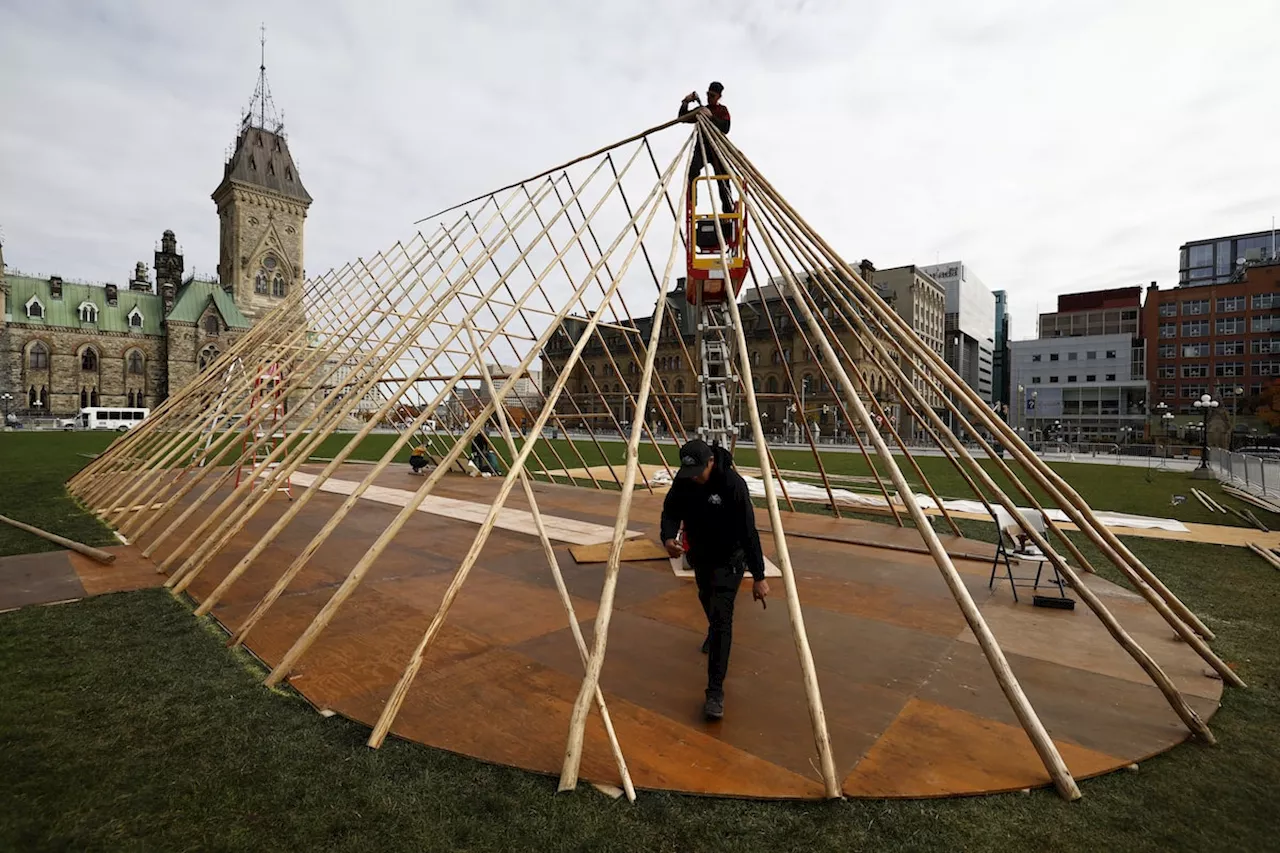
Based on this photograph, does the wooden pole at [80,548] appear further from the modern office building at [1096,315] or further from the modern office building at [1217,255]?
the modern office building at [1217,255]

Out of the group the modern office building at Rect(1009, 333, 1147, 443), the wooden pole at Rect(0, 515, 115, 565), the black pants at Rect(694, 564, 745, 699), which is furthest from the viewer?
the modern office building at Rect(1009, 333, 1147, 443)

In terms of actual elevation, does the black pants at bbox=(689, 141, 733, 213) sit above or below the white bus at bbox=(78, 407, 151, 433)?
above

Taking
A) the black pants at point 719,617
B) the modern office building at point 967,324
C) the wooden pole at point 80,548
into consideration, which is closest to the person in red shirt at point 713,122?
the black pants at point 719,617

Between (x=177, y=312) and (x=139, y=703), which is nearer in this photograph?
(x=139, y=703)

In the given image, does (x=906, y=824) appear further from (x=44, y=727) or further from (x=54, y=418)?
(x=54, y=418)

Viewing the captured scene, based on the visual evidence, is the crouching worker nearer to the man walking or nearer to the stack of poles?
the stack of poles

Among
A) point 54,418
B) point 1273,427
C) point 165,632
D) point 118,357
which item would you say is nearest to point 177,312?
point 118,357

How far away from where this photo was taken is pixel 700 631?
538cm

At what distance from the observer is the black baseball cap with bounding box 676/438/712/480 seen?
3869mm

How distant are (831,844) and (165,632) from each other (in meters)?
5.40

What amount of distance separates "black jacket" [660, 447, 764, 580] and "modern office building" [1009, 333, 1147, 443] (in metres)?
60.9

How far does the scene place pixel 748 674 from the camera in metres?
4.50

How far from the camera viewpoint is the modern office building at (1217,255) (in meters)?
65.8

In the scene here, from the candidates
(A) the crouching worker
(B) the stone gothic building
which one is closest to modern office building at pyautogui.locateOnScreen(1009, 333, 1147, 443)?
(A) the crouching worker
